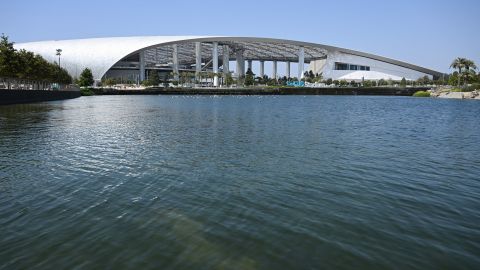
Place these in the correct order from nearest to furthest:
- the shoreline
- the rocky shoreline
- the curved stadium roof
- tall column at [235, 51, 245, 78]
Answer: the rocky shoreline
the shoreline
the curved stadium roof
tall column at [235, 51, 245, 78]

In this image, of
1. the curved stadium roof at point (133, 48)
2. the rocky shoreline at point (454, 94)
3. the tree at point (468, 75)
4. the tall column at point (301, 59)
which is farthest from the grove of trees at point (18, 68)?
the tree at point (468, 75)

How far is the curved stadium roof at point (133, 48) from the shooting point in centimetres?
13362

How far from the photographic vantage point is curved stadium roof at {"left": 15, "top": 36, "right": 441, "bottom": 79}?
134m

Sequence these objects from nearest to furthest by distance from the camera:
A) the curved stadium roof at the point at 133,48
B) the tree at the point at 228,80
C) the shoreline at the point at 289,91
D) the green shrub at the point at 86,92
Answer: the green shrub at the point at 86,92 < the shoreline at the point at 289,91 < the curved stadium roof at the point at 133,48 < the tree at the point at 228,80

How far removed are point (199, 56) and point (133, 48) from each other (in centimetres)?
2203

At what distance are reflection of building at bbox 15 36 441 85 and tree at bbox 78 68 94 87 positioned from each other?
335 inches

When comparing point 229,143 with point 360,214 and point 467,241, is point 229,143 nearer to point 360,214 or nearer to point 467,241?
point 360,214

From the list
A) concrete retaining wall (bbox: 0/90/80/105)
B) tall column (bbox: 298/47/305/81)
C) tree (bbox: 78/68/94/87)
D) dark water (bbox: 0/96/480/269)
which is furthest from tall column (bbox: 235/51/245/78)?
dark water (bbox: 0/96/480/269)

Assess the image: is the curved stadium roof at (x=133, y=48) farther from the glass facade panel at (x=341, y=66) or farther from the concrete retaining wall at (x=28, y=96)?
the concrete retaining wall at (x=28, y=96)

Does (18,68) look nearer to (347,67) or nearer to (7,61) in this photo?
(7,61)

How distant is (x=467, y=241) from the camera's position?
6824mm

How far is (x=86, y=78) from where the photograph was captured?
408 feet

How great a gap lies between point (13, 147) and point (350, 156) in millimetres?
13708

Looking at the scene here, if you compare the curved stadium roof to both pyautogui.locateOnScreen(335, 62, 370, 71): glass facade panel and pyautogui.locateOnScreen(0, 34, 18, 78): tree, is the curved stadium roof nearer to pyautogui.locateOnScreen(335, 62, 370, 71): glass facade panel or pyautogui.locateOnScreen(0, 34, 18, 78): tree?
pyautogui.locateOnScreen(335, 62, 370, 71): glass facade panel
